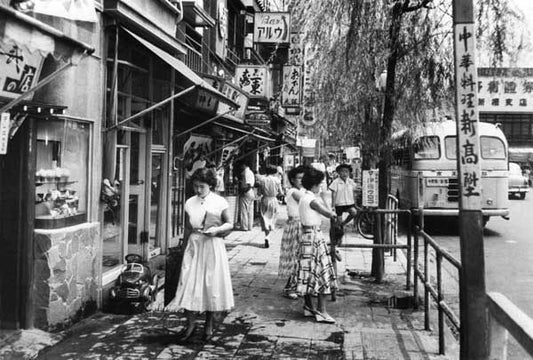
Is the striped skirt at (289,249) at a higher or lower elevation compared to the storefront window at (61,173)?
lower

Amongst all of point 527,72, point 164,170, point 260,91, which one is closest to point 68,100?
point 164,170

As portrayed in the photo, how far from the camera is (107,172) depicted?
6.99 m

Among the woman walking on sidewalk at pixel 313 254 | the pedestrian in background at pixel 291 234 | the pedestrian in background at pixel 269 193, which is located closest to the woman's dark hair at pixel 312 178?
the woman walking on sidewalk at pixel 313 254

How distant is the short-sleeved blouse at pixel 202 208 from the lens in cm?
556

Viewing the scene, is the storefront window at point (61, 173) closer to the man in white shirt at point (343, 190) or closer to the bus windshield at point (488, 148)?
the man in white shirt at point (343, 190)

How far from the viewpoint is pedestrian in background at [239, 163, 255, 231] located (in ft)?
46.6

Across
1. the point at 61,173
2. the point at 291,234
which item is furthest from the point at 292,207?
the point at 61,173

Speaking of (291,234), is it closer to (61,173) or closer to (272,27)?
(61,173)

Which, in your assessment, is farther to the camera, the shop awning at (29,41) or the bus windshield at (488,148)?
the bus windshield at (488,148)

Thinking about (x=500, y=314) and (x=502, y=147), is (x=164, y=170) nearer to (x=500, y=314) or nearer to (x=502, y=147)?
(x=500, y=314)

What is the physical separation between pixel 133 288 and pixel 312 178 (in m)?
2.58

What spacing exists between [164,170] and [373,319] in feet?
16.1

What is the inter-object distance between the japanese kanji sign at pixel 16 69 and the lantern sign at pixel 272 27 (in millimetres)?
10493

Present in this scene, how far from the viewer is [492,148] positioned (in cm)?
1628
